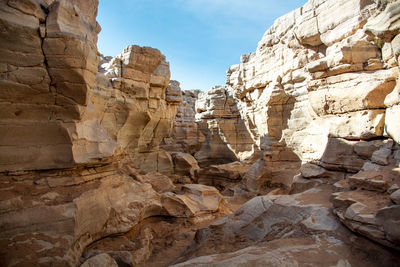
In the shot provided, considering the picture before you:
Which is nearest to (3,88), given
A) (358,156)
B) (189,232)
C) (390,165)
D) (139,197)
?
(139,197)

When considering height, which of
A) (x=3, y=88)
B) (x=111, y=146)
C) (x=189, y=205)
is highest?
(x=3, y=88)

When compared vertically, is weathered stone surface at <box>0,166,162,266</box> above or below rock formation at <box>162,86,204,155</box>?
below

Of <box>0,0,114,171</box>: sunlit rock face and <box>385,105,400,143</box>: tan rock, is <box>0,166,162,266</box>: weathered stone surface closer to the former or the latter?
<box>0,0,114,171</box>: sunlit rock face

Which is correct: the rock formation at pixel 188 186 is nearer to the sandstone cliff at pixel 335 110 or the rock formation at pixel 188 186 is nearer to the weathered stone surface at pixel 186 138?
the sandstone cliff at pixel 335 110

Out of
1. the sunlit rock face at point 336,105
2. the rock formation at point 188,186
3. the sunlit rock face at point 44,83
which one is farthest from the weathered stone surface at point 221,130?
the sunlit rock face at point 44,83

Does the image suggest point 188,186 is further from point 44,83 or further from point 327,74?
point 327,74

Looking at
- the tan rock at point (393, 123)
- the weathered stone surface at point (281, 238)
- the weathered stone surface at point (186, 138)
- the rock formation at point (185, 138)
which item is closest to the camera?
the weathered stone surface at point (281, 238)

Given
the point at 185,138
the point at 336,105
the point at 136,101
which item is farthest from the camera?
the point at 185,138

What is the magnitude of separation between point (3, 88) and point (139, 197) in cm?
401

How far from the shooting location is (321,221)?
3809 mm

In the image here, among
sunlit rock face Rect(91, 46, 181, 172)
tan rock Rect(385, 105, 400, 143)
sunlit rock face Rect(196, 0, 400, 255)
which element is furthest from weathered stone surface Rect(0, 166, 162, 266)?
tan rock Rect(385, 105, 400, 143)

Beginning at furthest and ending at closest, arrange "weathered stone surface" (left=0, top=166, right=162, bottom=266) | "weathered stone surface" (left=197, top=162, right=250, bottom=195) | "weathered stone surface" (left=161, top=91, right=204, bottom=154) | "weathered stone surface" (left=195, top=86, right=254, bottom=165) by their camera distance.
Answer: "weathered stone surface" (left=161, top=91, right=204, bottom=154)
"weathered stone surface" (left=195, top=86, right=254, bottom=165)
"weathered stone surface" (left=197, top=162, right=250, bottom=195)
"weathered stone surface" (left=0, top=166, right=162, bottom=266)

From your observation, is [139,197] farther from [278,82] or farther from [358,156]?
[278,82]

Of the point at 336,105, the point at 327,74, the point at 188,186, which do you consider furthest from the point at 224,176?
the point at 327,74
